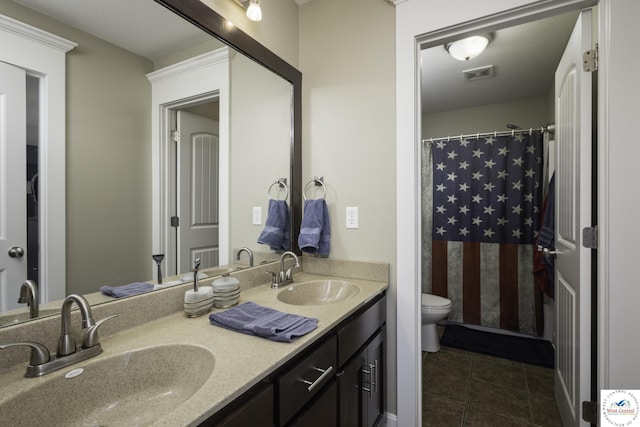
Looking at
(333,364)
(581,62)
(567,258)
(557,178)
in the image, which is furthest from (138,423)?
(557,178)

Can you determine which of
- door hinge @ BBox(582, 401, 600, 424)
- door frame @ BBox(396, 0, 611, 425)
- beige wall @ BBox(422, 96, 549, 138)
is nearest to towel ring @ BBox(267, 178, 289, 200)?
door frame @ BBox(396, 0, 611, 425)

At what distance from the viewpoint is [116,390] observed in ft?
2.52

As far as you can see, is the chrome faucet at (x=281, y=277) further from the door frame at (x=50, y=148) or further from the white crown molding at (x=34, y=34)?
the white crown molding at (x=34, y=34)

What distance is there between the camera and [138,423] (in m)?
0.71

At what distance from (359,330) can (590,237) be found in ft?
3.45

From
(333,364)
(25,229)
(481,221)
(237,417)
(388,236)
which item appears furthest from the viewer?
(481,221)

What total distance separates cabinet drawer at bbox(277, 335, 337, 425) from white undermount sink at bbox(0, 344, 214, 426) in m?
0.21

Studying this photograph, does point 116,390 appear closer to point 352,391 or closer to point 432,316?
point 352,391

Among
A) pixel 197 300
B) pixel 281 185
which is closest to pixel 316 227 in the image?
pixel 281 185

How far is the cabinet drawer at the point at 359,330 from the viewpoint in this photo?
113cm

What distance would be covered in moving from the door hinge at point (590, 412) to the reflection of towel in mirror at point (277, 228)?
156cm

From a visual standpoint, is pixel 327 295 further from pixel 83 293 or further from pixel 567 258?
pixel 567 258

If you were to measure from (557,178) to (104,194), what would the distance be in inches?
89.2

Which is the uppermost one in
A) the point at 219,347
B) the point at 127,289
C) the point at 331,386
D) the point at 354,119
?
the point at 354,119
